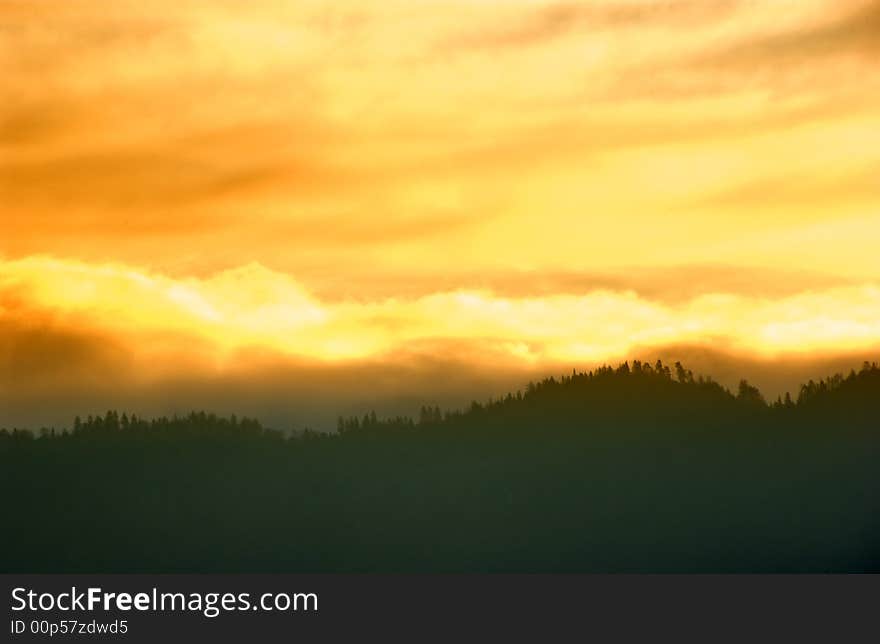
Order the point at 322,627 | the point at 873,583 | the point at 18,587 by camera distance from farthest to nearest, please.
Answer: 1. the point at 873,583
2. the point at 322,627
3. the point at 18,587

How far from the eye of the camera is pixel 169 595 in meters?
132

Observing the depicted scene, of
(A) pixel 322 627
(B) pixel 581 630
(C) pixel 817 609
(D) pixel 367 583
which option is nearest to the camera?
(A) pixel 322 627

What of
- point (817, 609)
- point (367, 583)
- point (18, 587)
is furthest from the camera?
point (367, 583)

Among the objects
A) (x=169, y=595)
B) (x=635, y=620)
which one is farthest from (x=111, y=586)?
(x=635, y=620)

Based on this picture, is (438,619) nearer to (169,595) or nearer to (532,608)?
(532,608)

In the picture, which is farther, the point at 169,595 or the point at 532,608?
the point at 532,608

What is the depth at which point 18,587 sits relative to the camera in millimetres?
128875

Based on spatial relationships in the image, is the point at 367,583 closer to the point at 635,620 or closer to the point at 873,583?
the point at 635,620

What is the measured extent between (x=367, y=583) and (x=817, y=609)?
186ft

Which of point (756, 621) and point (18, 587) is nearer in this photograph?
point (18, 587)

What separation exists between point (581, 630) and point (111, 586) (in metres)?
55.3

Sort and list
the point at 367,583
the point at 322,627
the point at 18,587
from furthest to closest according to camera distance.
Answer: the point at 367,583, the point at 322,627, the point at 18,587

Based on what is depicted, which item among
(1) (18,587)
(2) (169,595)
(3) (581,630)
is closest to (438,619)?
(3) (581,630)

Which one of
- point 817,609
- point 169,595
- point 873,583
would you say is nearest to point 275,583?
point 169,595
